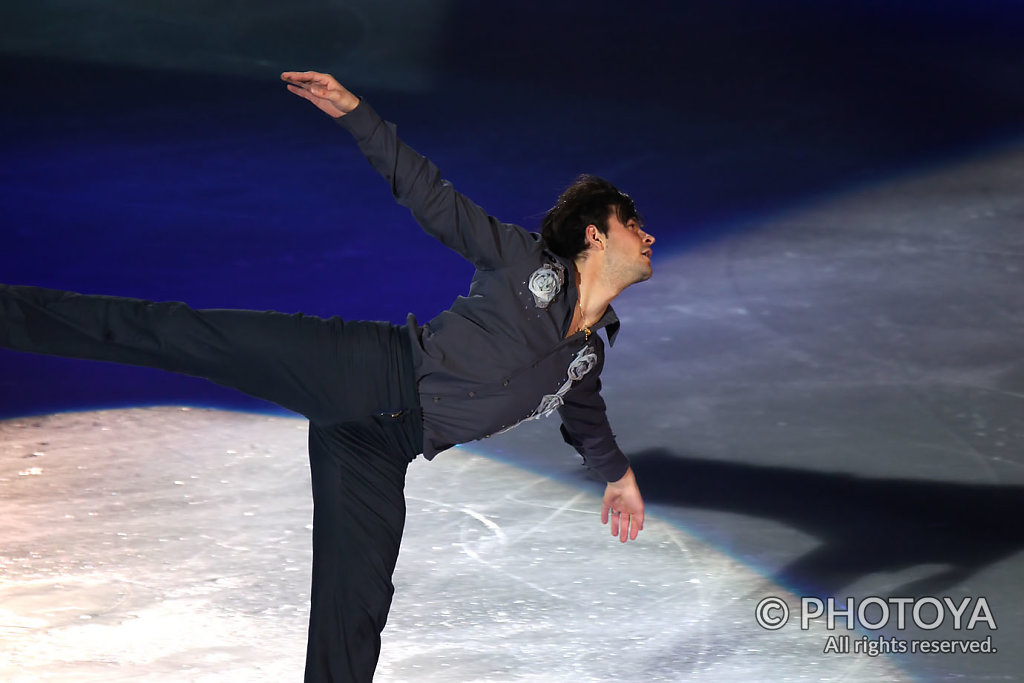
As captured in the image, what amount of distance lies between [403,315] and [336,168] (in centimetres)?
205

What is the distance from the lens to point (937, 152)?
8.28 metres

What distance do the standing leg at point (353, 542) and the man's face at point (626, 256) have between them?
2.32 feet

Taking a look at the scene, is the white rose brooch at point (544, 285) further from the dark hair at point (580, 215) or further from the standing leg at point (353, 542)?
the standing leg at point (353, 542)

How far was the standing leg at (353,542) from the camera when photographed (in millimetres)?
3311

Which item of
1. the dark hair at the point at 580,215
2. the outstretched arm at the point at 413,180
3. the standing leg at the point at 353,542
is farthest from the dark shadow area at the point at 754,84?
the standing leg at the point at 353,542

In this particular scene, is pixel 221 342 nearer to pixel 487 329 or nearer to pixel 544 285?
pixel 487 329

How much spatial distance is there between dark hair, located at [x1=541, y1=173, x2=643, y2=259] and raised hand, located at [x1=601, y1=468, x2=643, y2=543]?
74cm

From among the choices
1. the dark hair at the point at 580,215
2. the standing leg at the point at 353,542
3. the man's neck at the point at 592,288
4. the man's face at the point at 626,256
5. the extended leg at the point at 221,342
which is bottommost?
the standing leg at the point at 353,542

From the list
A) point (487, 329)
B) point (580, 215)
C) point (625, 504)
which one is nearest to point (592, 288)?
point (580, 215)

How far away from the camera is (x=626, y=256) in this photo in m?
3.63

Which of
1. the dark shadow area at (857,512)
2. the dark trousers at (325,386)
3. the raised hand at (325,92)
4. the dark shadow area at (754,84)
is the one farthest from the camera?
the dark shadow area at (754,84)

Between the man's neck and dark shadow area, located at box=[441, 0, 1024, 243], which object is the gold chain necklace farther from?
dark shadow area, located at box=[441, 0, 1024, 243]

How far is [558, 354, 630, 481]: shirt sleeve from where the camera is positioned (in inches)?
150

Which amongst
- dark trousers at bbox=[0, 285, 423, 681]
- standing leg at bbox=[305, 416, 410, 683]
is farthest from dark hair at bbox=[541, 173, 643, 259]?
standing leg at bbox=[305, 416, 410, 683]
